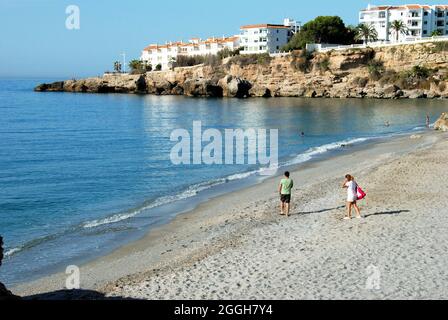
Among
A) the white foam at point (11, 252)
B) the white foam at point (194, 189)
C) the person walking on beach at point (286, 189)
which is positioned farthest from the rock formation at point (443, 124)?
the white foam at point (11, 252)

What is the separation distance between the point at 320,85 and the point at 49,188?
266 feet

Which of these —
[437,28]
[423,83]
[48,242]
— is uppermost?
[437,28]

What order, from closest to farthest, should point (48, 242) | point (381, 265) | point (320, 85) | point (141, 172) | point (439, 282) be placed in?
point (439, 282) → point (381, 265) → point (48, 242) → point (141, 172) → point (320, 85)

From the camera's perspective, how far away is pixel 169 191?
26.9 metres

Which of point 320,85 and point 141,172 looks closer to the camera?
point 141,172

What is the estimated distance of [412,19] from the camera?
111 m

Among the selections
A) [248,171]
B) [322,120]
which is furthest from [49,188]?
[322,120]

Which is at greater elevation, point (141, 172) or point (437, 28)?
point (437, 28)

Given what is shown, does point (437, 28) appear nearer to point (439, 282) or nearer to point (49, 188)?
point (49, 188)

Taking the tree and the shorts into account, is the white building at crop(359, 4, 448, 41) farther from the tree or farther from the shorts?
the shorts

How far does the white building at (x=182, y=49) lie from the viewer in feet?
433

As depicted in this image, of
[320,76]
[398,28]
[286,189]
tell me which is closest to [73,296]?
[286,189]

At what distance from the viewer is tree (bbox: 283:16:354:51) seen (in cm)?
10894

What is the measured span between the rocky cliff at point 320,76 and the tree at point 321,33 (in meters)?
5.85
